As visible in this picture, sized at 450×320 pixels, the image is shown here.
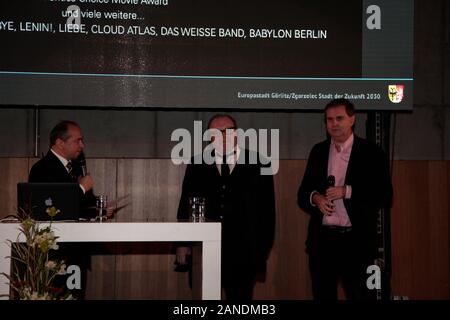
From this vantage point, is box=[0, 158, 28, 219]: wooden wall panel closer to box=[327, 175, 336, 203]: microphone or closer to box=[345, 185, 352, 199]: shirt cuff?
box=[327, 175, 336, 203]: microphone

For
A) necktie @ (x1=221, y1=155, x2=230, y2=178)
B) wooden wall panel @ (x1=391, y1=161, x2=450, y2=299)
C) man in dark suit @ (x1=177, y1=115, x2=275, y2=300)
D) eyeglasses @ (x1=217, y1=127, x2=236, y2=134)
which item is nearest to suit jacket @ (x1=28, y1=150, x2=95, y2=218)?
man in dark suit @ (x1=177, y1=115, x2=275, y2=300)

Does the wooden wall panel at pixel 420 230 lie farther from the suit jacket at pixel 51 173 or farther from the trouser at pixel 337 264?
the suit jacket at pixel 51 173

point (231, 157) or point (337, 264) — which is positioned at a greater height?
Result: point (231, 157)

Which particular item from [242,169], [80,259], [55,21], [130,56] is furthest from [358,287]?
[55,21]

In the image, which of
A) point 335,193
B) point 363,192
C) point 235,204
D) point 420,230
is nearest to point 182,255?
point 235,204

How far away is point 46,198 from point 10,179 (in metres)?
1.38

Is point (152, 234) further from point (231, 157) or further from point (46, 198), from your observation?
point (231, 157)

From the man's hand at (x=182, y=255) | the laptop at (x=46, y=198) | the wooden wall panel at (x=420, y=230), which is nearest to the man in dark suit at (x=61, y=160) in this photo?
the laptop at (x=46, y=198)

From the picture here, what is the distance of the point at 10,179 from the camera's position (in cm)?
481

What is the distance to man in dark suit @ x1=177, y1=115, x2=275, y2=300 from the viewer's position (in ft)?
13.8

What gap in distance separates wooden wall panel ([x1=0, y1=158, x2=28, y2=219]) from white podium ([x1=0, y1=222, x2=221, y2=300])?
4.28ft

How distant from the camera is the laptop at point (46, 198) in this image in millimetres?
3555

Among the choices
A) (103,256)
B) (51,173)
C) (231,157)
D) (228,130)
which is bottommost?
(103,256)

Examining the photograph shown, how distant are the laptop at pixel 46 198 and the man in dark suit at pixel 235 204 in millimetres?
919
